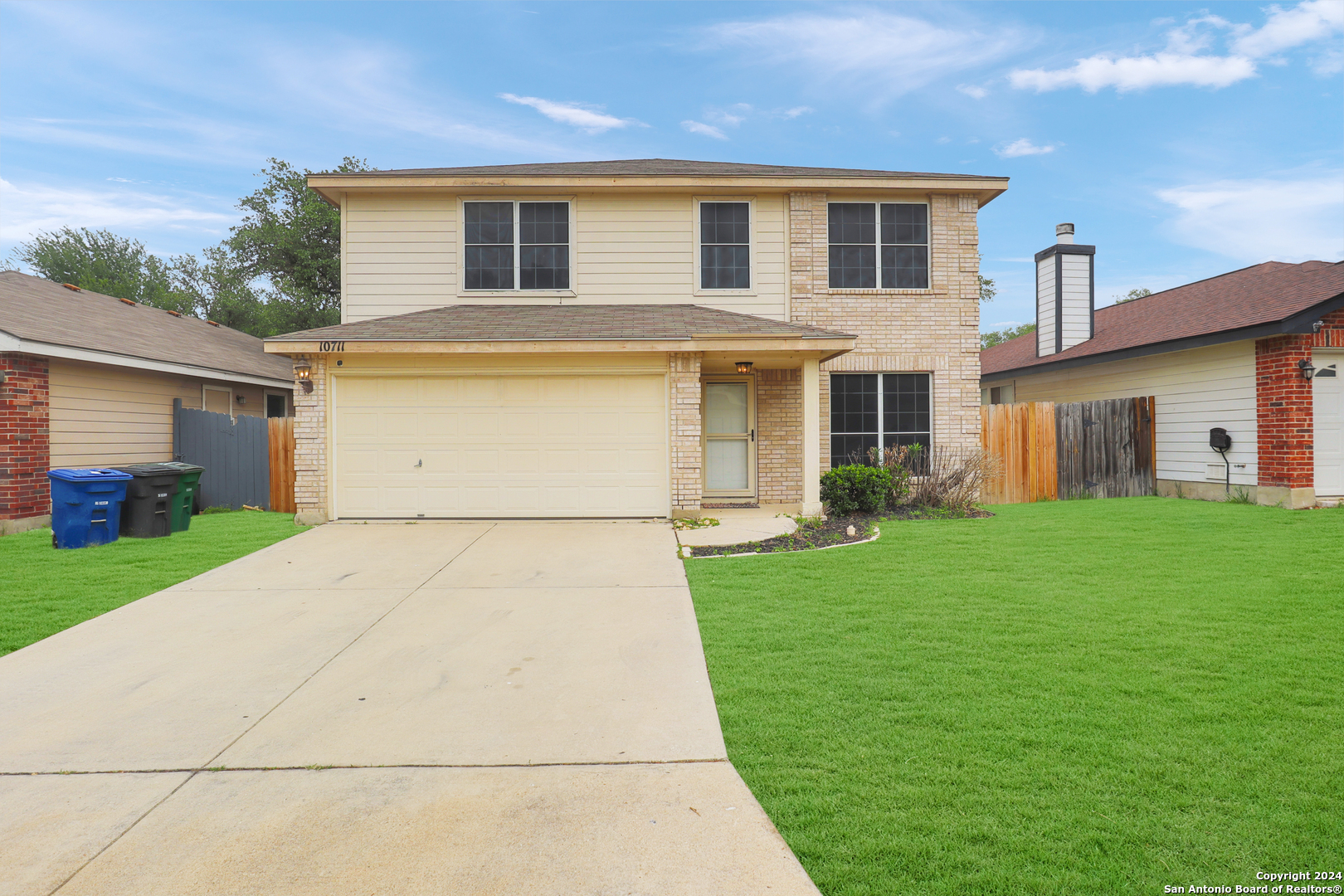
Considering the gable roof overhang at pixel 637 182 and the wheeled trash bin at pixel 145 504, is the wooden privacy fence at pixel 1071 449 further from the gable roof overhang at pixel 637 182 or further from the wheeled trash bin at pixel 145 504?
the wheeled trash bin at pixel 145 504

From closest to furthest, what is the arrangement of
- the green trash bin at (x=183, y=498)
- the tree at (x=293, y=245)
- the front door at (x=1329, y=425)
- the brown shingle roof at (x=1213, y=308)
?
the green trash bin at (x=183, y=498) → the front door at (x=1329, y=425) → the brown shingle roof at (x=1213, y=308) → the tree at (x=293, y=245)

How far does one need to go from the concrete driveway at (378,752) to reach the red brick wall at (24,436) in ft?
21.2

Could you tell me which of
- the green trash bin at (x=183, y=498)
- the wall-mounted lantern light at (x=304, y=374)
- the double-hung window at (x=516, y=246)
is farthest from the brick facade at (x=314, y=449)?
the double-hung window at (x=516, y=246)

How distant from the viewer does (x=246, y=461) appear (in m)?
13.5

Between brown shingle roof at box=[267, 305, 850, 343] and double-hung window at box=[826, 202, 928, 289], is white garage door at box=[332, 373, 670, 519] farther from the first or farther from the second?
double-hung window at box=[826, 202, 928, 289]

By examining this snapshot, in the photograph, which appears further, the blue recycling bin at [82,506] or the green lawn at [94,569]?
the blue recycling bin at [82,506]

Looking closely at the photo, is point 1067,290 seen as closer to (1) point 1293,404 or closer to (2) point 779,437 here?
(1) point 1293,404

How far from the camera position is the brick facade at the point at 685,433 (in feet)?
36.1

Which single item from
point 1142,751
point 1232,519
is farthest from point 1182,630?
point 1232,519

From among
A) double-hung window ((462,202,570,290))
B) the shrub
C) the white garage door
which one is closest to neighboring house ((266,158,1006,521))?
double-hung window ((462,202,570,290))

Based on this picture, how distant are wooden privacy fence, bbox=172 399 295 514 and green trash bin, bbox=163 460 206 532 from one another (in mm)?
2602

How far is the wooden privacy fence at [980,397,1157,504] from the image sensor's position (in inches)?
542

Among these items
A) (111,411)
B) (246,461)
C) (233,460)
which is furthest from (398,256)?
(111,411)

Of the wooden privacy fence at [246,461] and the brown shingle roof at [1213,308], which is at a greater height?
the brown shingle roof at [1213,308]
